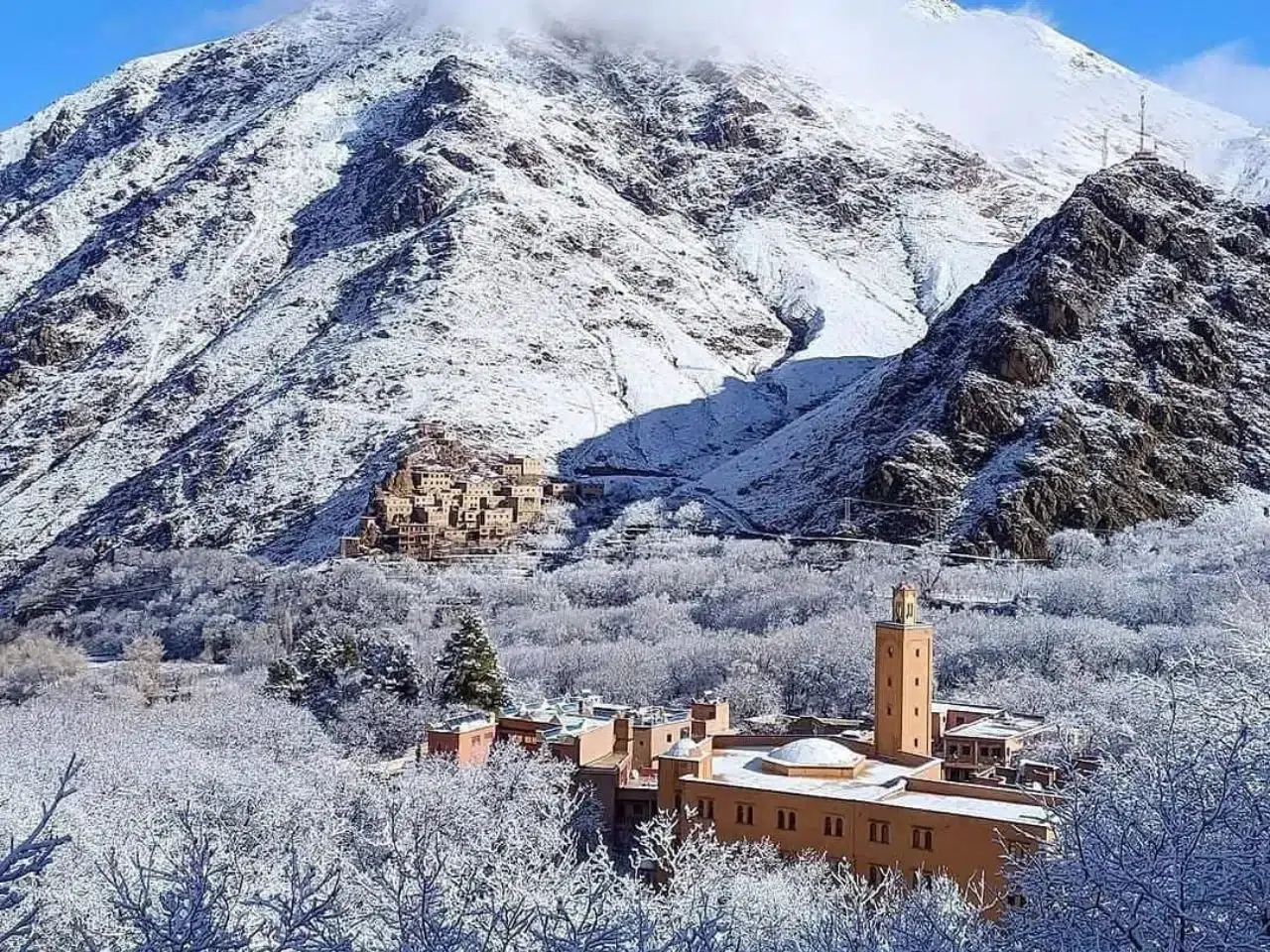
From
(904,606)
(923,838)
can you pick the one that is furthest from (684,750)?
(904,606)

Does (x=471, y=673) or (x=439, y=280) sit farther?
(x=439, y=280)

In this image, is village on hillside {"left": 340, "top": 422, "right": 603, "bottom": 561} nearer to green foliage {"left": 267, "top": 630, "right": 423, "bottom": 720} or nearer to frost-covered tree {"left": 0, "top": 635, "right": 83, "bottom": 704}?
frost-covered tree {"left": 0, "top": 635, "right": 83, "bottom": 704}

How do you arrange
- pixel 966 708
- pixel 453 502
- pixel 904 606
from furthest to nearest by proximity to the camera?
pixel 453 502
pixel 966 708
pixel 904 606

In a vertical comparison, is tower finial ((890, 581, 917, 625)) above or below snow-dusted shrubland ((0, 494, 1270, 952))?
above

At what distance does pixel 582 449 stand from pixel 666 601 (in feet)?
112

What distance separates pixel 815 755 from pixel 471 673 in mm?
17366

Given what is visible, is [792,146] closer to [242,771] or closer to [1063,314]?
[1063,314]

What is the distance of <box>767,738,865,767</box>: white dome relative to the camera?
40.4m

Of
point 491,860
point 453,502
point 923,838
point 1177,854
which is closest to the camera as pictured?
point 1177,854

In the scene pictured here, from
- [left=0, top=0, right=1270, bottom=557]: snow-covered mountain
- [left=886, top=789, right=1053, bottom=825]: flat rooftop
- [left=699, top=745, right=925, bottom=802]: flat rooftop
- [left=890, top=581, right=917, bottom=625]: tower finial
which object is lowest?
[left=886, top=789, right=1053, bottom=825]: flat rooftop

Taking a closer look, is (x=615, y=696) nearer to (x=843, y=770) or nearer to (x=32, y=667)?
(x=843, y=770)

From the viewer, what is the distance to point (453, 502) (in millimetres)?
101062

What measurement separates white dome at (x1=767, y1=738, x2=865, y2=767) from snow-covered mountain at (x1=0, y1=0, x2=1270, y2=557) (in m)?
61.7

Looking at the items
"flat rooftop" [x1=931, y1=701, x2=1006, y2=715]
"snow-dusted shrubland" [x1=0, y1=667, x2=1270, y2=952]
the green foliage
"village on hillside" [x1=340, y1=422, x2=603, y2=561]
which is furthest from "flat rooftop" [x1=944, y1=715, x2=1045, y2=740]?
"village on hillside" [x1=340, y1=422, x2=603, y2=561]
